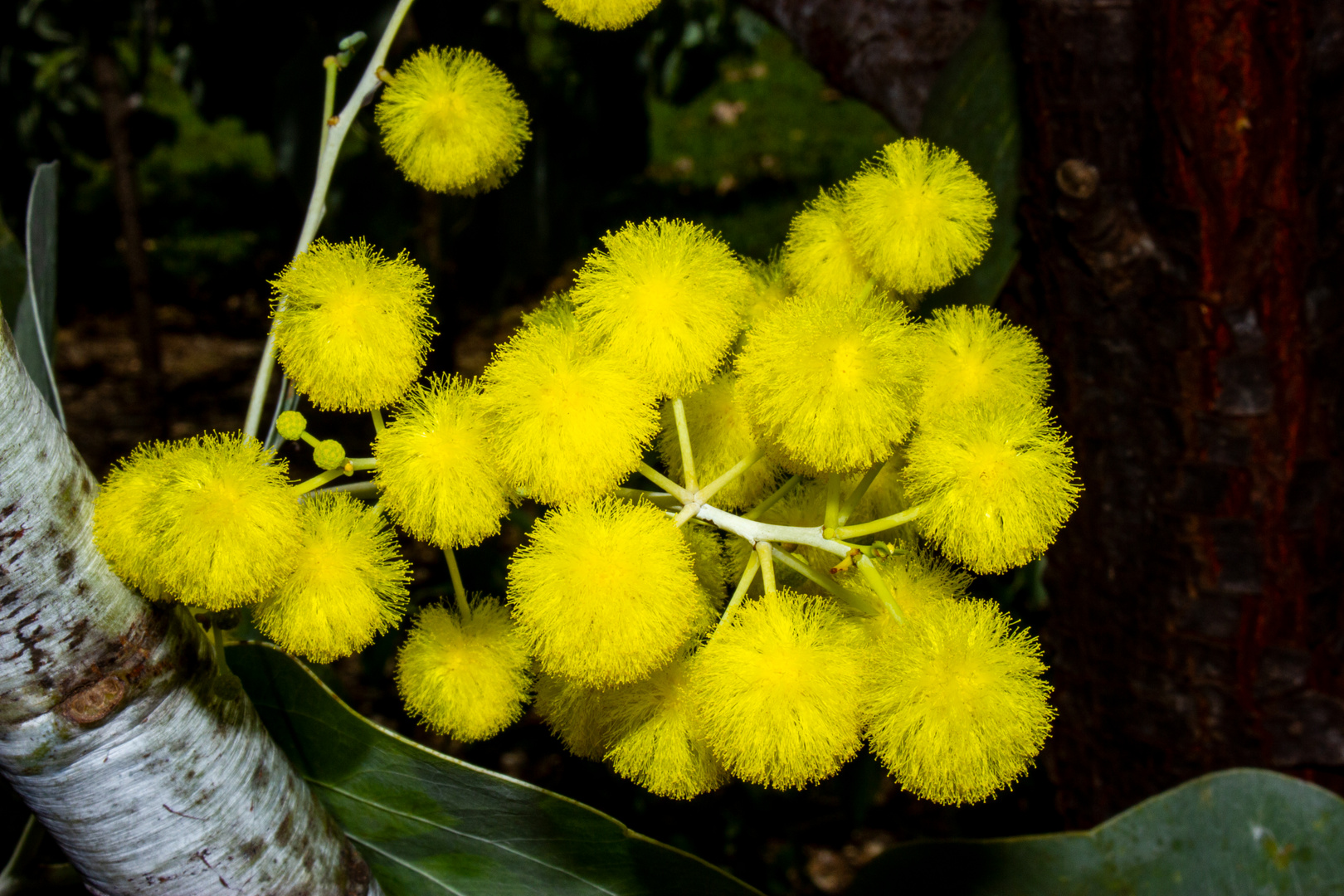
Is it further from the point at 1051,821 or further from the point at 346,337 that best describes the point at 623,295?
the point at 1051,821

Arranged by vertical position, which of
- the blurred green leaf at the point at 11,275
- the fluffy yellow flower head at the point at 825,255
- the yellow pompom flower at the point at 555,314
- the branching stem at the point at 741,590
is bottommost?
the branching stem at the point at 741,590

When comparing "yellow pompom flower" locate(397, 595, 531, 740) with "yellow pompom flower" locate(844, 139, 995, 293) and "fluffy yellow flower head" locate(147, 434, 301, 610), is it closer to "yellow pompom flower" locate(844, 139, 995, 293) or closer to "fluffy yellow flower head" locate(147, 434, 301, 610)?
"fluffy yellow flower head" locate(147, 434, 301, 610)

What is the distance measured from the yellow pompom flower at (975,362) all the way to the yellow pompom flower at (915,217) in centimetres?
3

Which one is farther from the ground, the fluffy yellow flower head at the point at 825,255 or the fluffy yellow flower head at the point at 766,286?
the fluffy yellow flower head at the point at 825,255

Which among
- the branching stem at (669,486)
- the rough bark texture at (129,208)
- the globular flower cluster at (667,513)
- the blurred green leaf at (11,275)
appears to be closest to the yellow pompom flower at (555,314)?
the globular flower cluster at (667,513)

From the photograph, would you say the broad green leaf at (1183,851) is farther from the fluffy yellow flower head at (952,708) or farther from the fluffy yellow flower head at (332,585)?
the fluffy yellow flower head at (332,585)

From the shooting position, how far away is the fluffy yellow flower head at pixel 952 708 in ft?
1.88

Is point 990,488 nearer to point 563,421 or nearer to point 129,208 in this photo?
point 563,421

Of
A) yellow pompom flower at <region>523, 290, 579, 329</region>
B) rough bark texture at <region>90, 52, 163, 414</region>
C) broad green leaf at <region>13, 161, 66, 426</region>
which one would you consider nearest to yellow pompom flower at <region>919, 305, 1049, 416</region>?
yellow pompom flower at <region>523, 290, 579, 329</region>

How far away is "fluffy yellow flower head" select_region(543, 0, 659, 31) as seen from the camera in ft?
2.21

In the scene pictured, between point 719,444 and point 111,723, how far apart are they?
0.40m

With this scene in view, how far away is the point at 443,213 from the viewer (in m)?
2.19

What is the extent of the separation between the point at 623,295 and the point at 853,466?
0.17 m

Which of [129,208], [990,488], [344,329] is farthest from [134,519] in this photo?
[129,208]
